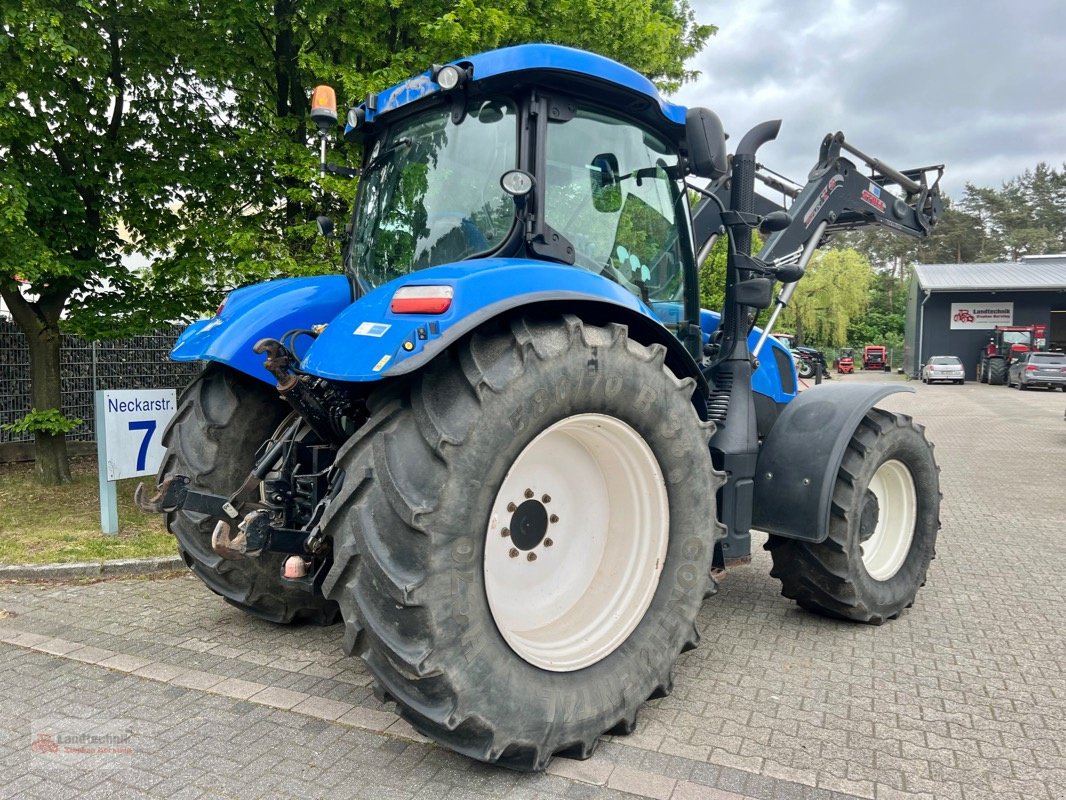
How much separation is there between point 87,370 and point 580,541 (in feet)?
31.9

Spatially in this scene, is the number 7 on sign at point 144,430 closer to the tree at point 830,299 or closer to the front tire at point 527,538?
the front tire at point 527,538

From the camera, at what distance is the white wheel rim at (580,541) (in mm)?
2918

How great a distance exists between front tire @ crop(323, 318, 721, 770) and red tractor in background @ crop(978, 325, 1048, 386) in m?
36.0

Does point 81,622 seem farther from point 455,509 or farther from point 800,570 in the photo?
point 800,570

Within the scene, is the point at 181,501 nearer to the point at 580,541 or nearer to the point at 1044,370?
the point at 580,541

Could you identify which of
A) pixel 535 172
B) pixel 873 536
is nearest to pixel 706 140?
pixel 535 172

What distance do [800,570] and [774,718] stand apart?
3.88 ft

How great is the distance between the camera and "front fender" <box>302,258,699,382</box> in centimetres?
246

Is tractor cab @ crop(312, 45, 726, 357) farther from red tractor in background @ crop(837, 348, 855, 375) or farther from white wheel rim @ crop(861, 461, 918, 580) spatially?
red tractor in background @ crop(837, 348, 855, 375)

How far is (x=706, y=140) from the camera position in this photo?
3344mm

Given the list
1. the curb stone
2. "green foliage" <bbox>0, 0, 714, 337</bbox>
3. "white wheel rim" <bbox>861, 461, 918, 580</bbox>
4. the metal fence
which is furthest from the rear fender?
the metal fence

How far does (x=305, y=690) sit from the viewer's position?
3.40 meters

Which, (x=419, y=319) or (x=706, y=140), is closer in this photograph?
(x=419, y=319)

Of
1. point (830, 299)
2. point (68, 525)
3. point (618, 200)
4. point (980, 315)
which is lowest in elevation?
point (68, 525)
